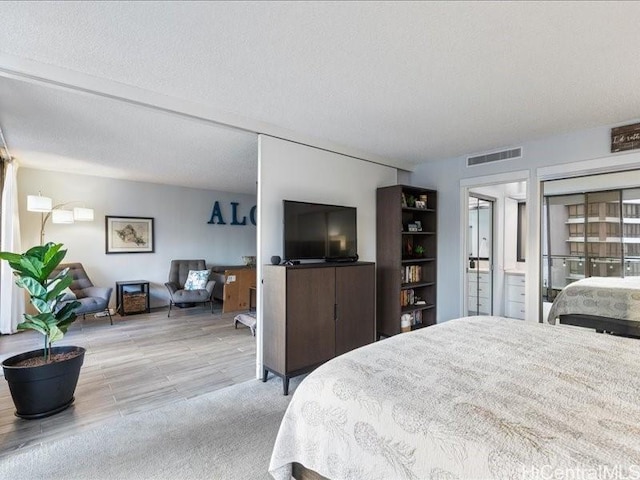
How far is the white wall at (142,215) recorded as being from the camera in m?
5.18

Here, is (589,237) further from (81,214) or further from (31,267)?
(81,214)

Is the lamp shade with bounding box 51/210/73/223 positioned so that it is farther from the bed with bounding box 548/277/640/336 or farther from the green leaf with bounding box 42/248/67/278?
the bed with bounding box 548/277/640/336

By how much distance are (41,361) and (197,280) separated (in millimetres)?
3486

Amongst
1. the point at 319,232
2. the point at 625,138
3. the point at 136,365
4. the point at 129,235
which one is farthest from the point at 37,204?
the point at 625,138

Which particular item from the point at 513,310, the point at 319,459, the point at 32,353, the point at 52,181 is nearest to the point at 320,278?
the point at 319,459

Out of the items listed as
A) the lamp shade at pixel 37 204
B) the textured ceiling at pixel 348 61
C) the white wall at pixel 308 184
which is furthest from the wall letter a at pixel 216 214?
the white wall at pixel 308 184

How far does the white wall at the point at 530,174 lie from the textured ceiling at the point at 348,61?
0.25 meters

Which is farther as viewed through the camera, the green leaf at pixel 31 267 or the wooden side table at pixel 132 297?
the wooden side table at pixel 132 297

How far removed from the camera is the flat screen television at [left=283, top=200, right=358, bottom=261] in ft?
10.6

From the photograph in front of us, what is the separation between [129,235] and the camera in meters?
5.91

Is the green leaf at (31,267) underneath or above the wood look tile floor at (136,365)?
above

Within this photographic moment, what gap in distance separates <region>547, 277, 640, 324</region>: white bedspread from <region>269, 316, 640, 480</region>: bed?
6.64 feet

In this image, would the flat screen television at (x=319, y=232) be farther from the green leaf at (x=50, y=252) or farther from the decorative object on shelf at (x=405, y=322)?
the green leaf at (x=50, y=252)

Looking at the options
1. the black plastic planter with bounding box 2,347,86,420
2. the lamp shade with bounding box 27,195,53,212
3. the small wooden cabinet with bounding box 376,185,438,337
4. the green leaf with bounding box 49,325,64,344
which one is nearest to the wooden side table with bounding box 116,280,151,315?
the lamp shade with bounding box 27,195,53,212
